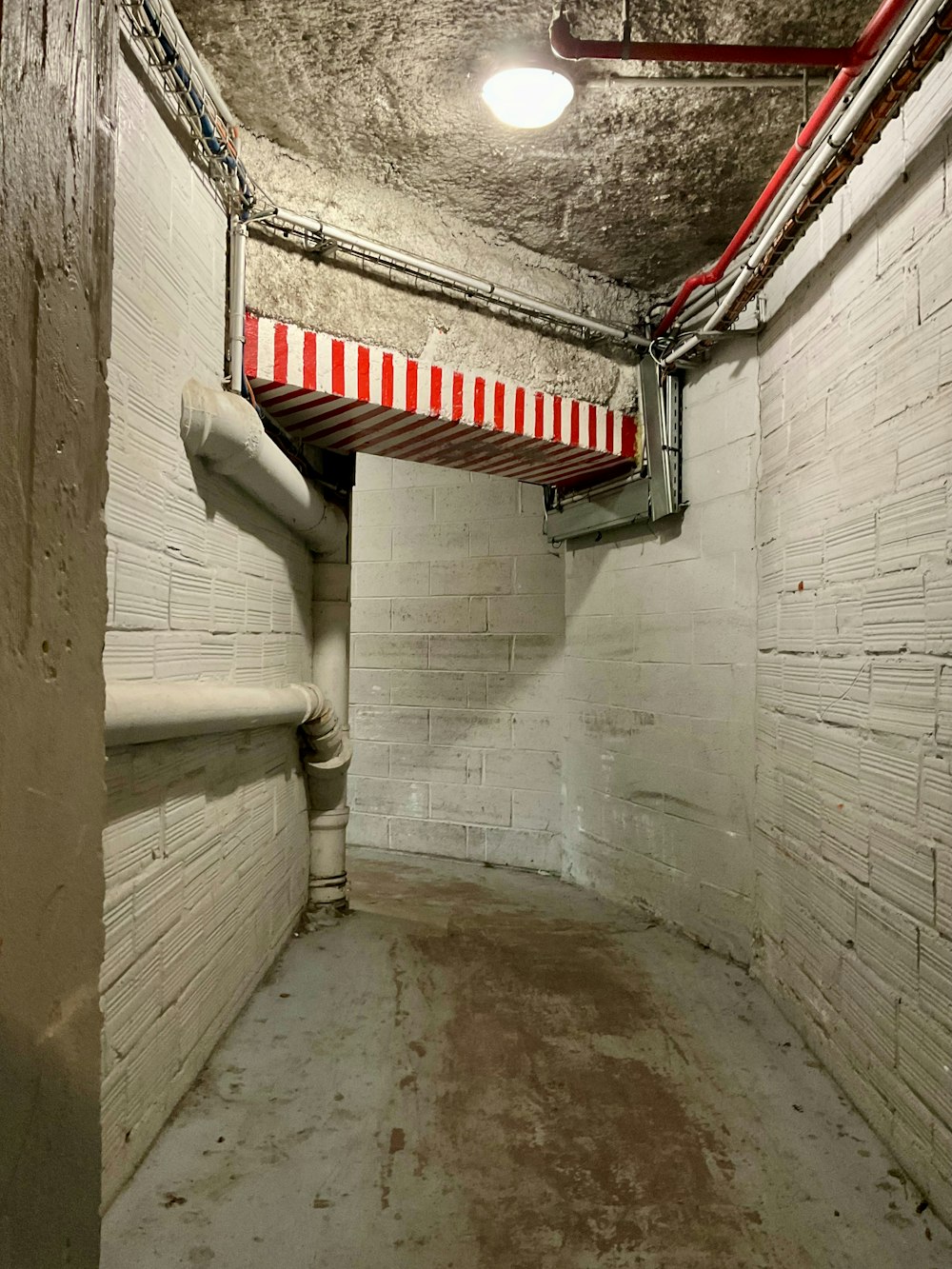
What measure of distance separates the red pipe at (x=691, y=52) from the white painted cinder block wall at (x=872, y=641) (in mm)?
291

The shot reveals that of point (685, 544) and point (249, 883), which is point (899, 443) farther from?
point (249, 883)

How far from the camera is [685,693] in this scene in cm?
355

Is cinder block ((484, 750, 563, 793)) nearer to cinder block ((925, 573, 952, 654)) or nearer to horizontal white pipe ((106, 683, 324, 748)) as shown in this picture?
horizontal white pipe ((106, 683, 324, 748))

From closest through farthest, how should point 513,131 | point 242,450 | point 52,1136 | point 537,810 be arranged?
point 52,1136, point 242,450, point 513,131, point 537,810

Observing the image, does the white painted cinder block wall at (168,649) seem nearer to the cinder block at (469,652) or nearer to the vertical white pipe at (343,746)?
the vertical white pipe at (343,746)

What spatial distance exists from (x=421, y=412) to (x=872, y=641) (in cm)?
180

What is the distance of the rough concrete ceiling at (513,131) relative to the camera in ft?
6.96

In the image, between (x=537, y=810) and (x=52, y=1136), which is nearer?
(x=52, y=1136)

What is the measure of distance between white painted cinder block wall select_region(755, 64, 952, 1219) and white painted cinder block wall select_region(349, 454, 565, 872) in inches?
76.0

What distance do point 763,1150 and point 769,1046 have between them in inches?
22.8

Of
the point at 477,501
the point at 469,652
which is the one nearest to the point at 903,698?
the point at 469,652

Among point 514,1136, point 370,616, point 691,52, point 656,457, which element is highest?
point 691,52

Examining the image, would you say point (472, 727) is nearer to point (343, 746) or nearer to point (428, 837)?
point (428, 837)

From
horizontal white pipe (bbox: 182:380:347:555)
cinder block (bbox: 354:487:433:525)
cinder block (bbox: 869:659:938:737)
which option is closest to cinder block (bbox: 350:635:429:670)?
cinder block (bbox: 354:487:433:525)
